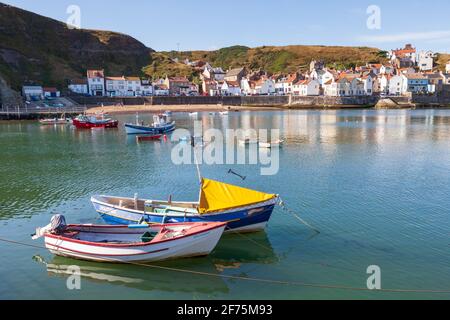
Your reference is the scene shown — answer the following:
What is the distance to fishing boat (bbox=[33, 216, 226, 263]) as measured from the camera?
49.3 feet

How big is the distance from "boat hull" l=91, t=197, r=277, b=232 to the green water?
2.07 feet

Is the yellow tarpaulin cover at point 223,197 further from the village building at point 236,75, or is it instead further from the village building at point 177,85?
the village building at point 236,75

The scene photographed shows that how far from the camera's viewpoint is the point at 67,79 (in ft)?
425

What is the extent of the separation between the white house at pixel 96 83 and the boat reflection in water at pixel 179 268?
4704 inches

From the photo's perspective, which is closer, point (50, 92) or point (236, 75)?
point (50, 92)

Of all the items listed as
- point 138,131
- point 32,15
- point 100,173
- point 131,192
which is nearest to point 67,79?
point 32,15

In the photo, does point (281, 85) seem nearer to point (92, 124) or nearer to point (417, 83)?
point (417, 83)

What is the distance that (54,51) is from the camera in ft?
490

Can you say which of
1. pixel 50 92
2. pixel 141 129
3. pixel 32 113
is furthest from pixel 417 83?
pixel 32 113

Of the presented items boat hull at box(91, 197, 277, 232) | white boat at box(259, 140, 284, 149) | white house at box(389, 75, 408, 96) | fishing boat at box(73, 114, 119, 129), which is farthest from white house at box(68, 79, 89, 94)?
boat hull at box(91, 197, 277, 232)

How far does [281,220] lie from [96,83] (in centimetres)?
11999

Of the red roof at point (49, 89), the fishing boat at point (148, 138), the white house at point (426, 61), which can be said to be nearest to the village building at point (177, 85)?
the red roof at point (49, 89)

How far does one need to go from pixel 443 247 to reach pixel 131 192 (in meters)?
18.5

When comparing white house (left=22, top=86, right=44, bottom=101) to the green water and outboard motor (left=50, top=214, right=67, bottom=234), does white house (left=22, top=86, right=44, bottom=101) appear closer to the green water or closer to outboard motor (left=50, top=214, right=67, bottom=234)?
the green water
